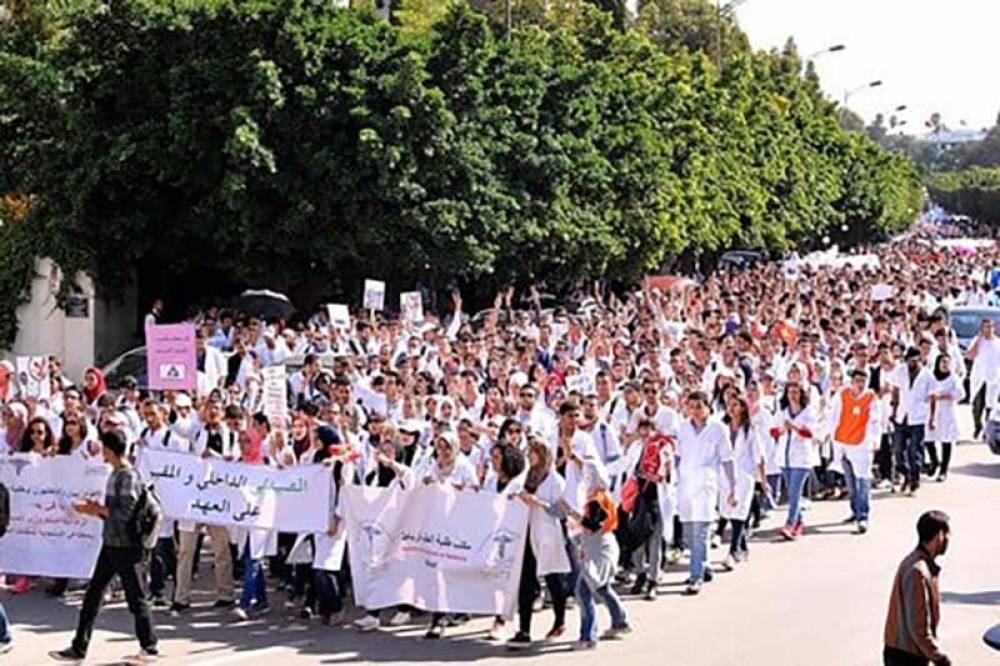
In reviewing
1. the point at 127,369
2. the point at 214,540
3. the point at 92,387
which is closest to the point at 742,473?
the point at 214,540

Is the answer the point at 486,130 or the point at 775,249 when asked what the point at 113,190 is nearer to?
the point at 486,130

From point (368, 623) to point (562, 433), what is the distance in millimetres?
2029

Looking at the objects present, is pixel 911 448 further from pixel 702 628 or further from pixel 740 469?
pixel 702 628

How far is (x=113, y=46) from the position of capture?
30578mm

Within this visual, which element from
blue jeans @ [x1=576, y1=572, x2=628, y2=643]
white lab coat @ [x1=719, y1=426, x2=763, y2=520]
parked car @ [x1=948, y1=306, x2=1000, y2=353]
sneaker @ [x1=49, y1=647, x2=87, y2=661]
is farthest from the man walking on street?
parked car @ [x1=948, y1=306, x2=1000, y2=353]

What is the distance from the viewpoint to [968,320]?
30.4m

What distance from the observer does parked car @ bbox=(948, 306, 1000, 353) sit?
29828mm

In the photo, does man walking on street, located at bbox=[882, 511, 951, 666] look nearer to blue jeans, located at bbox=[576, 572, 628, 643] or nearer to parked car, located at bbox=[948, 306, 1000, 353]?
blue jeans, located at bbox=[576, 572, 628, 643]

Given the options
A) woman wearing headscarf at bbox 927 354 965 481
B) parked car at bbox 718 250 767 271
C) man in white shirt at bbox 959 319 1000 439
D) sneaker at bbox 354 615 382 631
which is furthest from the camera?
parked car at bbox 718 250 767 271

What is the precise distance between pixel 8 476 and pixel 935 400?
34.4 ft

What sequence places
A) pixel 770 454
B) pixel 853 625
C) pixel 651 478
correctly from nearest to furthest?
pixel 853 625 < pixel 651 478 < pixel 770 454

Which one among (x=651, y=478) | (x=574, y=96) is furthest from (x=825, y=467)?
(x=574, y=96)

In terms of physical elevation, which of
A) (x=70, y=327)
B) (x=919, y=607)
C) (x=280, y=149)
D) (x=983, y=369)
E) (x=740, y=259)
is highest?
(x=280, y=149)

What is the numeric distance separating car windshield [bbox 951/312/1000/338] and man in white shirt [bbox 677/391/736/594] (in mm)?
16452
